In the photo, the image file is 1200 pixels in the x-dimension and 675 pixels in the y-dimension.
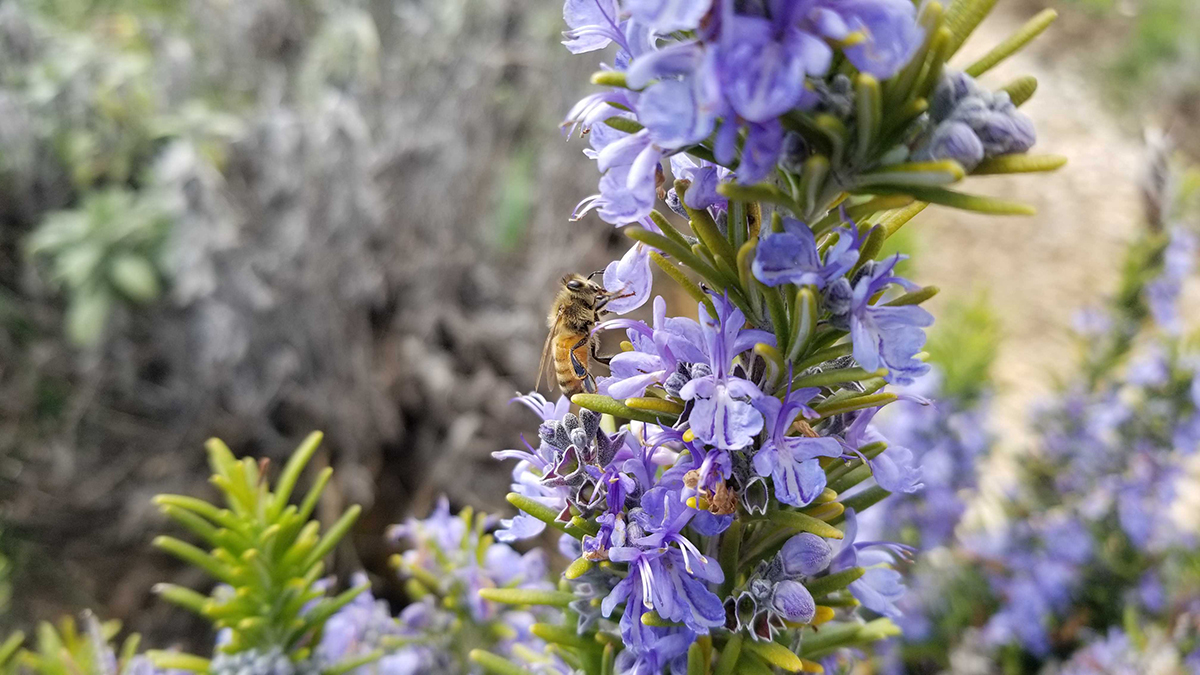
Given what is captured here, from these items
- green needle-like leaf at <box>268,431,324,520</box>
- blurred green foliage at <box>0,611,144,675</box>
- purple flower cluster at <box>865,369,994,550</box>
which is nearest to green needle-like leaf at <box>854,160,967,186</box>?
green needle-like leaf at <box>268,431,324,520</box>

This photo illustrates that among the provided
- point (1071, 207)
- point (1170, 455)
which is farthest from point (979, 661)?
point (1071, 207)

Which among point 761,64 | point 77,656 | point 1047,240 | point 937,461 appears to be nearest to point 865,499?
point 761,64

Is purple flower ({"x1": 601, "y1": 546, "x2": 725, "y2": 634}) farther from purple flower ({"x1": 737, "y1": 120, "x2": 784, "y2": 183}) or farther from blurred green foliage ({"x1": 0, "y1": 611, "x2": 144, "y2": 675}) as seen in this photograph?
blurred green foliage ({"x1": 0, "y1": 611, "x2": 144, "y2": 675})

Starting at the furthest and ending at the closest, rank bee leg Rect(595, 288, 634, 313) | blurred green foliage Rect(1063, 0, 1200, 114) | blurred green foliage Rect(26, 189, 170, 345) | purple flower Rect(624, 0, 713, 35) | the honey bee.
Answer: blurred green foliage Rect(1063, 0, 1200, 114)
blurred green foliage Rect(26, 189, 170, 345)
the honey bee
bee leg Rect(595, 288, 634, 313)
purple flower Rect(624, 0, 713, 35)

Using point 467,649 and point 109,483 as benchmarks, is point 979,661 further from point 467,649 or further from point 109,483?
point 109,483

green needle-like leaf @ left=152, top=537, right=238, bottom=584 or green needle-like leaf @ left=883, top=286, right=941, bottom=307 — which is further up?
green needle-like leaf @ left=883, top=286, right=941, bottom=307

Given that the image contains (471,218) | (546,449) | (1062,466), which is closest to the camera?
(546,449)

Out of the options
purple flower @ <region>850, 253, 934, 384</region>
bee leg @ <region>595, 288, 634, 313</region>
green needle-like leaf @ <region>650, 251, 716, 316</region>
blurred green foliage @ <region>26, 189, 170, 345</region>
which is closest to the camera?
purple flower @ <region>850, 253, 934, 384</region>

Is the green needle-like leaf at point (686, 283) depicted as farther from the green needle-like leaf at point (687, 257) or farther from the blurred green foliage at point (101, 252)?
the blurred green foliage at point (101, 252)
